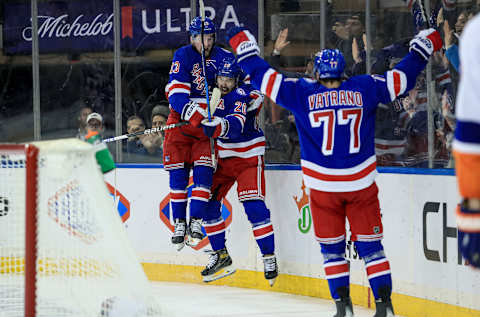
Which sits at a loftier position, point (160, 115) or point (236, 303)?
point (160, 115)

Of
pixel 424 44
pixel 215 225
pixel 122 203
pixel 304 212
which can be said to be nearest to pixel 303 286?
pixel 304 212

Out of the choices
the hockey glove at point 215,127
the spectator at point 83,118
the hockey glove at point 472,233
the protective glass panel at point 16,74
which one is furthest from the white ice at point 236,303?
the hockey glove at point 472,233

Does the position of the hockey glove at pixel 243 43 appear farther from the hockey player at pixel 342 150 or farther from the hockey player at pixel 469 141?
the hockey player at pixel 469 141

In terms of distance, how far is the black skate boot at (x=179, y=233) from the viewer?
17.1ft

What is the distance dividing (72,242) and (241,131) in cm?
216

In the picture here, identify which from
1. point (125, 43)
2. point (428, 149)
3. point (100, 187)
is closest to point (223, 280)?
point (428, 149)

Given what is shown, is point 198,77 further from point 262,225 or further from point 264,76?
point 264,76

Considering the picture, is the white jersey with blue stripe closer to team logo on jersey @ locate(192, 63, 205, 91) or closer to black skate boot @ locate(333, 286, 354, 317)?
team logo on jersey @ locate(192, 63, 205, 91)

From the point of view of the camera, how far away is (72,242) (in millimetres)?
3088

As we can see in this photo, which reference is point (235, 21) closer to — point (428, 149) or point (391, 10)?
point (391, 10)

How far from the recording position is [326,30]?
18.4 feet

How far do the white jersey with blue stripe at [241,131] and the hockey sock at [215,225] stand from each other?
32cm

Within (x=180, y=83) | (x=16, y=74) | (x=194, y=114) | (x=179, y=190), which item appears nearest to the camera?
(x=194, y=114)

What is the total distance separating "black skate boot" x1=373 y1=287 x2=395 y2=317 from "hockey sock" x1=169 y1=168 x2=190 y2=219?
182 cm
